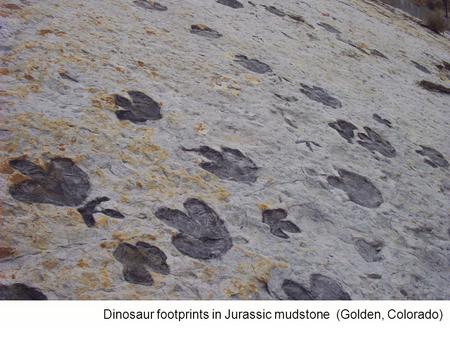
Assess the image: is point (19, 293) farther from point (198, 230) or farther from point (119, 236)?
point (198, 230)

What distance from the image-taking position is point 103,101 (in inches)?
190

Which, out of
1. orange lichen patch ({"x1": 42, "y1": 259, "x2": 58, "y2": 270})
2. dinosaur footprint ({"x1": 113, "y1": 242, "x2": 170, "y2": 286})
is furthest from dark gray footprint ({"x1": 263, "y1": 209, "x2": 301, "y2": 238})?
orange lichen patch ({"x1": 42, "y1": 259, "x2": 58, "y2": 270})

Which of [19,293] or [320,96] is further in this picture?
[320,96]

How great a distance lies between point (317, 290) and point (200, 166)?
4.65 ft

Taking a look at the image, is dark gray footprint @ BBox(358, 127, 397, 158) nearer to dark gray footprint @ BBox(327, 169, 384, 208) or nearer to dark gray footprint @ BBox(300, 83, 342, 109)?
dark gray footprint @ BBox(300, 83, 342, 109)

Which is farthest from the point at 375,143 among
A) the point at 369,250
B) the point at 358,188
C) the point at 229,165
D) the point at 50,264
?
the point at 50,264

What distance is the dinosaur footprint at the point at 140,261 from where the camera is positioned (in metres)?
3.47

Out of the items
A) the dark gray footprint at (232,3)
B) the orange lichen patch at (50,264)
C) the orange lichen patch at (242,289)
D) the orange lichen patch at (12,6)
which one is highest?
the dark gray footprint at (232,3)

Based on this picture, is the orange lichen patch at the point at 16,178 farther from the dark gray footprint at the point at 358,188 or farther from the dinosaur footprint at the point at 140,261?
the dark gray footprint at the point at 358,188

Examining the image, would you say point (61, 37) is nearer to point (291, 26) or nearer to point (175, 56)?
point (175, 56)

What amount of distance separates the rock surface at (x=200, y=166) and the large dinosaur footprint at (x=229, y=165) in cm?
1

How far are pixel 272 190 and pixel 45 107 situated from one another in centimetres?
201

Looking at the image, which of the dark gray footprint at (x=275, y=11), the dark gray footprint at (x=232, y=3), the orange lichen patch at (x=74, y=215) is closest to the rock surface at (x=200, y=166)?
the orange lichen patch at (x=74, y=215)
